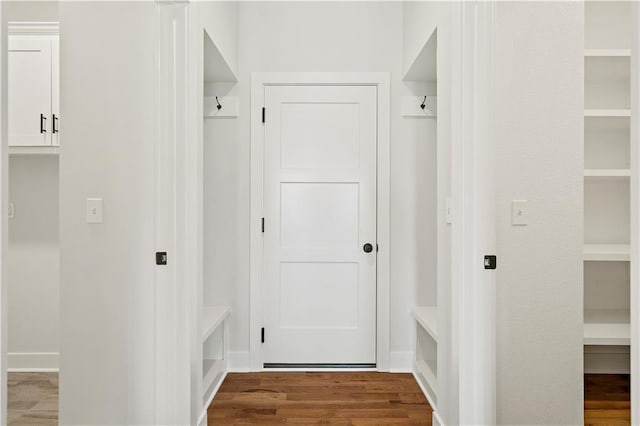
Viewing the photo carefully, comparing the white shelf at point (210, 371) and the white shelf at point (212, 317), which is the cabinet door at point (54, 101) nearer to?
the white shelf at point (212, 317)

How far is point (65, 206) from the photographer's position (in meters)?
2.14

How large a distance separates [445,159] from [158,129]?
136 cm

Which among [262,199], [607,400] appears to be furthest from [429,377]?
[262,199]

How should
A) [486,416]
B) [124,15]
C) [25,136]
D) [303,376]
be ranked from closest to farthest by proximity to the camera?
[486,416]
[124,15]
[25,136]
[303,376]

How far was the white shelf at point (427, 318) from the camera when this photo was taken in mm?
2796

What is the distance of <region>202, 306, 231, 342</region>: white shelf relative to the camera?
276 centimetres

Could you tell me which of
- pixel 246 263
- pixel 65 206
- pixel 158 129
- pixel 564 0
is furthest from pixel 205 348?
pixel 564 0

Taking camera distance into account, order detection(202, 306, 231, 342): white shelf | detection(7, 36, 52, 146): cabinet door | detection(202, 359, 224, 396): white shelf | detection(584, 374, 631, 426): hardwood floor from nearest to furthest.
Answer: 1. detection(584, 374, 631, 426): hardwood floor
2. detection(202, 306, 231, 342): white shelf
3. detection(202, 359, 224, 396): white shelf
4. detection(7, 36, 52, 146): cabinet door

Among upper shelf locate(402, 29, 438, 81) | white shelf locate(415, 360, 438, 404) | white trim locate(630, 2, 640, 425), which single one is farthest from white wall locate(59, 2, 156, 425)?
white trim locate(630, 2, 640, 425)

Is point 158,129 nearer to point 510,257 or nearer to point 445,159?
point 445,159

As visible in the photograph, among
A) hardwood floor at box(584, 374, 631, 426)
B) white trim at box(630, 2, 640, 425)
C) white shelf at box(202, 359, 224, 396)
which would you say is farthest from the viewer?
white shelf at box(202, 359, 224, 396)

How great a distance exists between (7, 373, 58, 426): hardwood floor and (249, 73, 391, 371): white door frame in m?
1.30

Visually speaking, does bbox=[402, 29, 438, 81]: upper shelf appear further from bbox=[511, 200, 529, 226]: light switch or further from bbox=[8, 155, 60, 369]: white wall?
bbox=[8, 155, 60, 369]: white wall

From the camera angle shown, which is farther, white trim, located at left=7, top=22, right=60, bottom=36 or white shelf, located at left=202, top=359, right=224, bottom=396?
white trim, located at left=7, top=22, right=60, bottom=36
